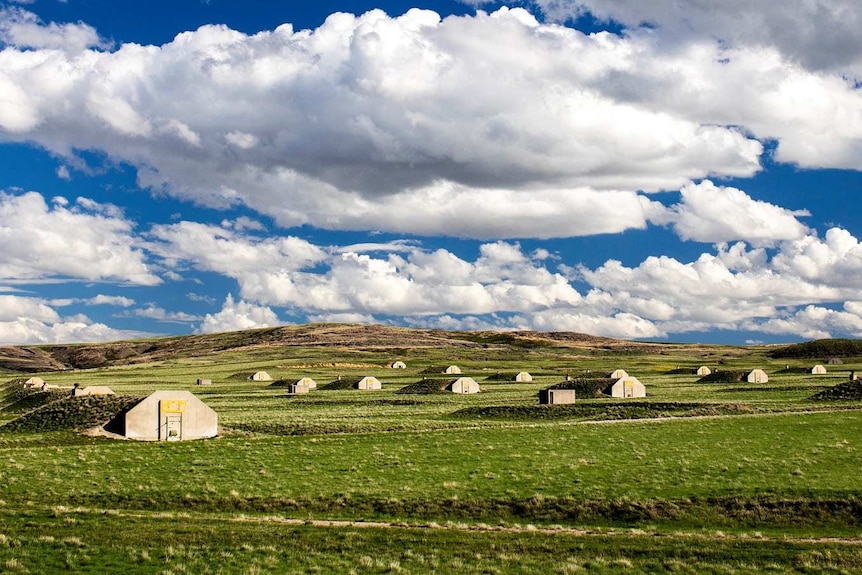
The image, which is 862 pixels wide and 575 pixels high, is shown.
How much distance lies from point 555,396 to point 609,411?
1281 centimetres

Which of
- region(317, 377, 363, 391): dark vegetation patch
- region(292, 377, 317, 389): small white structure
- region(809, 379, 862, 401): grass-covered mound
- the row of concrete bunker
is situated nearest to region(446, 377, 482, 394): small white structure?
the row of concrete bunker

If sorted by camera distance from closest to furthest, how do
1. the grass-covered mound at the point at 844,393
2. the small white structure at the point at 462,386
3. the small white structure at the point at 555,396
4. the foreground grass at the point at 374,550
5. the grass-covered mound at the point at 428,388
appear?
the foreground grass at the point at 374,550, the grass-covered mound at the point at 844,393, the small white structure at the point at 555,396, the grass-covered mound at the point at 428,388, the small white structure at the point at 462,386

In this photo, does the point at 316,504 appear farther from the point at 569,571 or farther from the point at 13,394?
the point at 13,394

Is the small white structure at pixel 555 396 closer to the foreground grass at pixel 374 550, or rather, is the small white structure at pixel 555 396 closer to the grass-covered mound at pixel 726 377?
the grass-covered mound at pixel 726 377

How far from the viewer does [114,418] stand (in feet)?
203

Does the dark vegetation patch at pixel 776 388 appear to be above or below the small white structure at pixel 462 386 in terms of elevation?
below

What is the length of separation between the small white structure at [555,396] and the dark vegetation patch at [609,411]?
19.4 ft

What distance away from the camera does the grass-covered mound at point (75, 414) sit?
2569 inches

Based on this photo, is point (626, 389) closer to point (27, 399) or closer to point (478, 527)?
point (478, 527)

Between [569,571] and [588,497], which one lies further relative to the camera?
[588,497]

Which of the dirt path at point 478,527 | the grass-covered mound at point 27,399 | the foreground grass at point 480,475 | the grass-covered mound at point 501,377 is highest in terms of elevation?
the grass-covered mound at point 501,377

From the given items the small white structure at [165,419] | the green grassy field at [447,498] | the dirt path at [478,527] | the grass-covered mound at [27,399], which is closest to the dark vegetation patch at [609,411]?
the green grassy field at [447,498]

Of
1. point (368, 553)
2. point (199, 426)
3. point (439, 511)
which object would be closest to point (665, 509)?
point (439, 511)

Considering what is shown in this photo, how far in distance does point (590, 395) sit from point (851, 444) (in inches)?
2097
